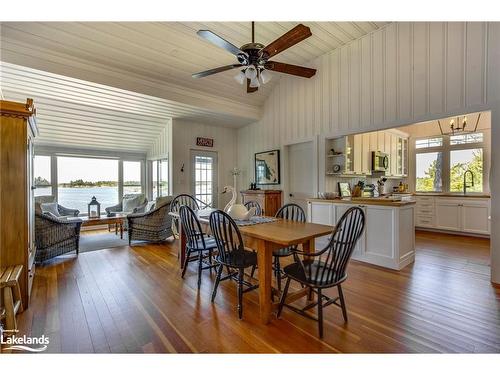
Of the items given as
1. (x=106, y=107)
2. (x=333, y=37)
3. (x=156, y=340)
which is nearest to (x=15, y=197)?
(x=156, y=340)

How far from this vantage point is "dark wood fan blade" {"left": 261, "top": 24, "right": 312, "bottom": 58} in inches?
85.7

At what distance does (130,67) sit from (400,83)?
4169 mm

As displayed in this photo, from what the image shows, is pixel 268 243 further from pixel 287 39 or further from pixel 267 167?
pixel 267 167

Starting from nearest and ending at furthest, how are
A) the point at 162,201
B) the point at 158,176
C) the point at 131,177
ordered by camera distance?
the point at 162,201
the point at 158,176
the point at 131,177

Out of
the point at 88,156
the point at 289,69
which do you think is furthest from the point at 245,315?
the point at 88,156

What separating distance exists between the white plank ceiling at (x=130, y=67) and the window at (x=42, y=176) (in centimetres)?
44

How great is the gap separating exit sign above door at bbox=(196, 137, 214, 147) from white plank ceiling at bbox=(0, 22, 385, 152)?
469mm

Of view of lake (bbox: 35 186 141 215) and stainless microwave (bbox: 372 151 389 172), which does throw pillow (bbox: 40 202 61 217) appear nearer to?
view of lake (bbox: 35 186 141 215)

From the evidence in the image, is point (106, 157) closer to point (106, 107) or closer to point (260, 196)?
point (106, 107)

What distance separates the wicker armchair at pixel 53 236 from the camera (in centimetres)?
340

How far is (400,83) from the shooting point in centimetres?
343

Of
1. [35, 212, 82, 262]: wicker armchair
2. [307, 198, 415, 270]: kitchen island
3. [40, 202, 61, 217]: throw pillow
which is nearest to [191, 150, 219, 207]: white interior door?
[35, 212, 82, 262]: wicker armchair

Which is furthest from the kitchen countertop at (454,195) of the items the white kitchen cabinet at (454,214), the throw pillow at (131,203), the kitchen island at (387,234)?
the throw pillow at (131,203)
